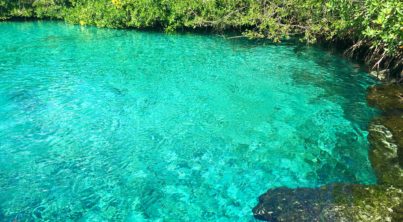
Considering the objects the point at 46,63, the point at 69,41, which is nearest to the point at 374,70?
the point at 46,63

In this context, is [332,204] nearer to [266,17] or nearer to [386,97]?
[386,97]

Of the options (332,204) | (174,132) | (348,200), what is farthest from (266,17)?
(332,204)

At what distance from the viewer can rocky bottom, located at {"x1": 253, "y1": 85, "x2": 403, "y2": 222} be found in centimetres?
582

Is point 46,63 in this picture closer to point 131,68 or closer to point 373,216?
point 131,68

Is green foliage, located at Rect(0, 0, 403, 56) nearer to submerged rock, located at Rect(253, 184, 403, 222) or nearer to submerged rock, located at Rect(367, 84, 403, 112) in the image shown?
submerged rock, located at Rect(367, 84, 403, 112)

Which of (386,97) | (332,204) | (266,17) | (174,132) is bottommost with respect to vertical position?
(174,132)

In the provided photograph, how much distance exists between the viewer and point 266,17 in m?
17.7

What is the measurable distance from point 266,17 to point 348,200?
1305cm

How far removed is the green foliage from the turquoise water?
1.46 metres

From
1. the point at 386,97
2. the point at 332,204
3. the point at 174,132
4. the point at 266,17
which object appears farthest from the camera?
the point at 266,17

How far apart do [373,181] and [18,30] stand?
24.4 metres

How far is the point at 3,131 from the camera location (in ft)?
31.2

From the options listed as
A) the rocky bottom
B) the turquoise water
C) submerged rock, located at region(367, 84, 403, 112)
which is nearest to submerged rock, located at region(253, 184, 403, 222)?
the rocky bottom

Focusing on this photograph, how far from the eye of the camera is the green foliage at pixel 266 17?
11.2 m
